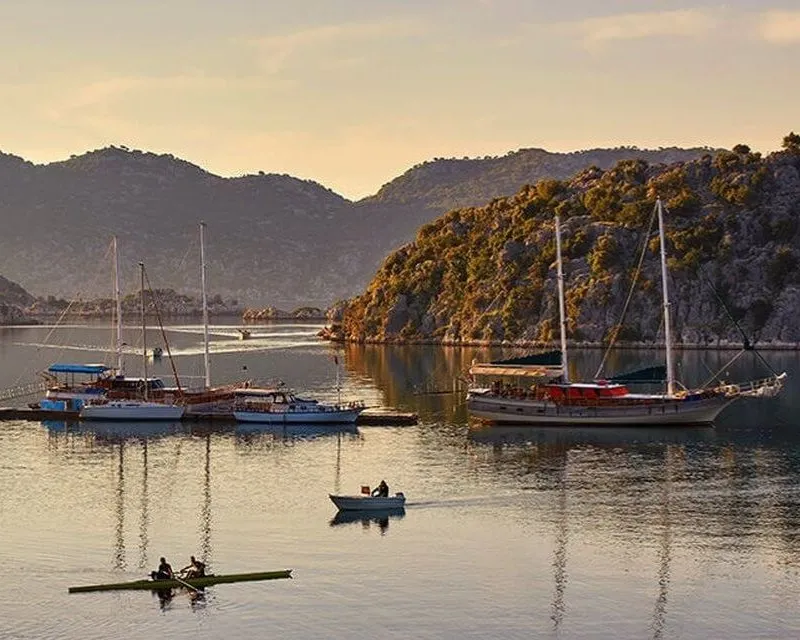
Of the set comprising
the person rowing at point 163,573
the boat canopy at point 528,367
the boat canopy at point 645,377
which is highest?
the boat canopy at point 528,367

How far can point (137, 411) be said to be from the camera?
13250cm

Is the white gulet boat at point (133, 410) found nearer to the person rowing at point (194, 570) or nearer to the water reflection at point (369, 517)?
the water reflection at point (369, 517)

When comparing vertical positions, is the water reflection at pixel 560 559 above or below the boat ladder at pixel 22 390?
below

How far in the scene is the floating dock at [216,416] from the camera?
130 m

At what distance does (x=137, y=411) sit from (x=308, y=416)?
18351 millimetres

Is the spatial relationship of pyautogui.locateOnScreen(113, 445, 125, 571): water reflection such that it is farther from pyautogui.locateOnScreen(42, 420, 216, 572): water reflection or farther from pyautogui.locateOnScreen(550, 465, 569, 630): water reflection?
pyautogui.locateOnScreen(550, 465, 569, 630): water reflection

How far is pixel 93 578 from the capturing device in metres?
69.3

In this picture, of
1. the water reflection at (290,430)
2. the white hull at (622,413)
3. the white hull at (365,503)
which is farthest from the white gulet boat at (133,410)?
the white hull at (365,503)

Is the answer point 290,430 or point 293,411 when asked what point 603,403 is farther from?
point 293,411

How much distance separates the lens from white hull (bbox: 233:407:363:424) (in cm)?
12771

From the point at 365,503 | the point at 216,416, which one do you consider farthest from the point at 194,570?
the point at 216,416

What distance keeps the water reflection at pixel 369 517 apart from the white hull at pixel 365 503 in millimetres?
263

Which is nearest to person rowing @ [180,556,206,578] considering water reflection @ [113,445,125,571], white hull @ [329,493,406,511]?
water reflection @ [113,445,125,571]

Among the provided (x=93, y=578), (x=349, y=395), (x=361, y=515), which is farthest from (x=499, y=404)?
(x=93, y=578)
